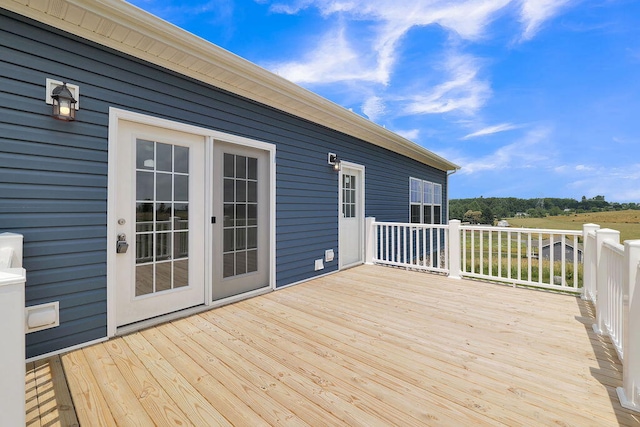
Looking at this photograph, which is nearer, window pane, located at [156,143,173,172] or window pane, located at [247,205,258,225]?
window pane, located at [156,143,173,172]

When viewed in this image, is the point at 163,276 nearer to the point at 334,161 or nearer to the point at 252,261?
the point at 252,261

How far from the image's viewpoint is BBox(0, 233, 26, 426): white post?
0.89m

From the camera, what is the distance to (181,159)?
2.96 m

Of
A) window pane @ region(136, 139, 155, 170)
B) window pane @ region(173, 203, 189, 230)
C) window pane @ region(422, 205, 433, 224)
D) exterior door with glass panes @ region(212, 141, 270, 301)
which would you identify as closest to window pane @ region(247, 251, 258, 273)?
exterior door with glass panes @ region(212, 141, 270, 301)

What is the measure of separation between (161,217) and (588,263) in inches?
191

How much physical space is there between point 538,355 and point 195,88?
3966mm

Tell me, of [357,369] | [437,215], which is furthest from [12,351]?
[437,215]

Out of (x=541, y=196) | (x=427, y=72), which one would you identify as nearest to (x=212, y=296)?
(x=427, y=72)

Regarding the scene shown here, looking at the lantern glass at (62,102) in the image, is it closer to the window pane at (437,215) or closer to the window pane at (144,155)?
the window pane at (144,155)

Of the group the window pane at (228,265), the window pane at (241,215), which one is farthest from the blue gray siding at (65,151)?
the window pane at (228,265)

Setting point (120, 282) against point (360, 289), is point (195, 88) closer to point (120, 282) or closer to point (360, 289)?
point (120, 282)

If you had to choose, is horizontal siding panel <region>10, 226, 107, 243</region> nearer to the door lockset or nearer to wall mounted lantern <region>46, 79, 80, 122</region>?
the door lockset

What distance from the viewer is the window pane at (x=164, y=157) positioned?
2.79 m

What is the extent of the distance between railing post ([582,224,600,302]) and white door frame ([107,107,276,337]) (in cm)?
383
